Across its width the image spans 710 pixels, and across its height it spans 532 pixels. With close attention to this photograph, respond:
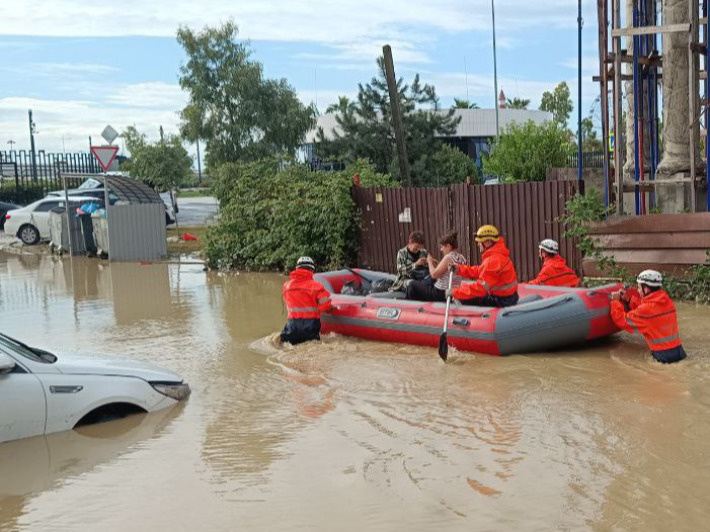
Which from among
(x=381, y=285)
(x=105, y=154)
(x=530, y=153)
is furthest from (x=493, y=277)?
(x=530, y=153)

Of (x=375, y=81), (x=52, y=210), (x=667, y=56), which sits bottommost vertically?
(x=52, y=210)

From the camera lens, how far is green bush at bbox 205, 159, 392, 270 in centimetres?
1794

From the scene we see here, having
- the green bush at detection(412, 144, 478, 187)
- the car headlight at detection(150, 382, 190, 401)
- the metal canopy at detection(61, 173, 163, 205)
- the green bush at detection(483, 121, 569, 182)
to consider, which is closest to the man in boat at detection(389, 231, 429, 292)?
the car headlight at detection(150, 382, 190, 401)

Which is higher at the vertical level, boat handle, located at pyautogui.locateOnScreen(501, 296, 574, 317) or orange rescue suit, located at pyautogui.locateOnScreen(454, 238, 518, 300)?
orange rescue suit, located at pyautogui.locateOnScreen(454, 238, 518, 300)

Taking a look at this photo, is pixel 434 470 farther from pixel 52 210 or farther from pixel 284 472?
pixel 52 210

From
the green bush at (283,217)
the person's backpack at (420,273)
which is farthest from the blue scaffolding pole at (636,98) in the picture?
the green bush at (283,217)

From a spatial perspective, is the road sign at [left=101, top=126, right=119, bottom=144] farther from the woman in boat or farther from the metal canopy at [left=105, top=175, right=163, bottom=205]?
the woman in boat

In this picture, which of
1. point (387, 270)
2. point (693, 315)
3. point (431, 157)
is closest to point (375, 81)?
point (431, 157)

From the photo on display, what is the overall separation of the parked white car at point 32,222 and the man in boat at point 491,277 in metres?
18.9

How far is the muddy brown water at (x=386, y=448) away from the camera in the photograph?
561 centimetres

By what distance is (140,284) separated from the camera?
59.4 ft

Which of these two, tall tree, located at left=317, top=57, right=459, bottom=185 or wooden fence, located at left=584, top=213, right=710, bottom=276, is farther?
tall tree, located at left=317, top=57, right=459, bottom=185

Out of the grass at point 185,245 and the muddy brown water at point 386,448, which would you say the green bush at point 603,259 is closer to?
the muddy brown water at point 386,448

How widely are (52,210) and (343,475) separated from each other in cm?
2127
